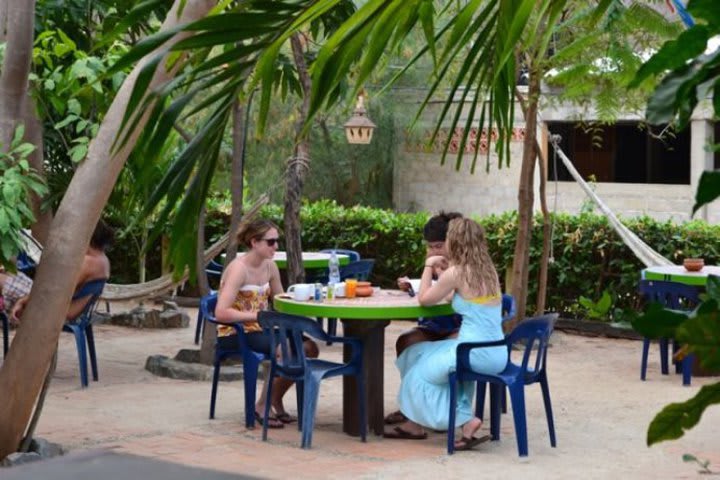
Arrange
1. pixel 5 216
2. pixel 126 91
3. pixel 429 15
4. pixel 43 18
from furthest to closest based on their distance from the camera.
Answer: pixel 43 18
pixel 5 216
pixel 126 91
pixel 429 15

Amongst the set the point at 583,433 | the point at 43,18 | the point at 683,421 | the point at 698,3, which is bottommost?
the point at 583,433

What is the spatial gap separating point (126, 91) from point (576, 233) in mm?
7331

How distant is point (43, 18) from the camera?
9.38 metres

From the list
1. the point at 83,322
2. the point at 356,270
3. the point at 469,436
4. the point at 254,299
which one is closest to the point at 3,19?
the point at 254,299

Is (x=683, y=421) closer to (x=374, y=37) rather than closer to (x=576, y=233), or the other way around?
(x=374, y=37)

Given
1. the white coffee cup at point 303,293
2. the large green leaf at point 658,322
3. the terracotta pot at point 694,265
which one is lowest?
the white coffee cup at point 303,293

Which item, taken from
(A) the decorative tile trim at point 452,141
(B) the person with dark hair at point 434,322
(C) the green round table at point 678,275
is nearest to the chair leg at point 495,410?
(B) the person with dark hair at point 434,322

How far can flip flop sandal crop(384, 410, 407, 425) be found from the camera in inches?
313

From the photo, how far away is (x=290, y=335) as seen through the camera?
7.51 m

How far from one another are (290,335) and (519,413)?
4.31ft

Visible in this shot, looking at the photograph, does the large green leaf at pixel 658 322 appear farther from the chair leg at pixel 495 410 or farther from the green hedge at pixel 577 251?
the green hedge at pixel 577 251

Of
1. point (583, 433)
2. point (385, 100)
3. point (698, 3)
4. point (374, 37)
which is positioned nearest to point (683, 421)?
point (698, 3)

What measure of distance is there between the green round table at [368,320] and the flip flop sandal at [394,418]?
0.72 ft

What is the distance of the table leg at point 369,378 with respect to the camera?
24.7 ft
